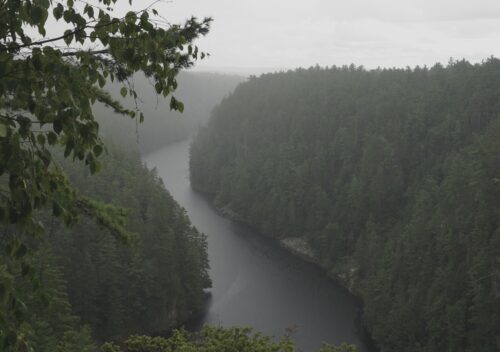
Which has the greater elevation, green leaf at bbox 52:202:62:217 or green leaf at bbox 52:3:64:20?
green leaf at bbox 52:3:64:20

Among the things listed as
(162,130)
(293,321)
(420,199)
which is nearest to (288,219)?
(420,199)

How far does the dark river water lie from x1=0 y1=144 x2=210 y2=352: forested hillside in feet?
12.3

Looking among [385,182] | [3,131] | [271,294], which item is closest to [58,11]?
[3,131]

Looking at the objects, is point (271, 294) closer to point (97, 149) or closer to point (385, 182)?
point (385, 182)

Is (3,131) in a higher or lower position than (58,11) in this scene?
lower

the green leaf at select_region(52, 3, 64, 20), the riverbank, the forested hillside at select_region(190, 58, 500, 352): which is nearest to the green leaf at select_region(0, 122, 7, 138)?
the green leaf at select_region(52, 3, 64, 20)

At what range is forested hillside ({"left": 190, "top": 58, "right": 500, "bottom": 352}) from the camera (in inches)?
1900

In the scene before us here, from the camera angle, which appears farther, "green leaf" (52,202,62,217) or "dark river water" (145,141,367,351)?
A: "dark river water" (145,141,367,351)

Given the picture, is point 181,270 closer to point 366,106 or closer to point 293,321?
point 293,321

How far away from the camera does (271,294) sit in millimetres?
57875

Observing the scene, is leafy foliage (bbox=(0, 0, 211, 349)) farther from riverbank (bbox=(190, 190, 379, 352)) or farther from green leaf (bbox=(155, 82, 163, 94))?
riverbank (bbox=(190, 190, 379, 352))

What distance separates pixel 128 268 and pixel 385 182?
4258cm

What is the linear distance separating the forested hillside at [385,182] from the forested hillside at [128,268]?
18714mm

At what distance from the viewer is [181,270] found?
56938mm
